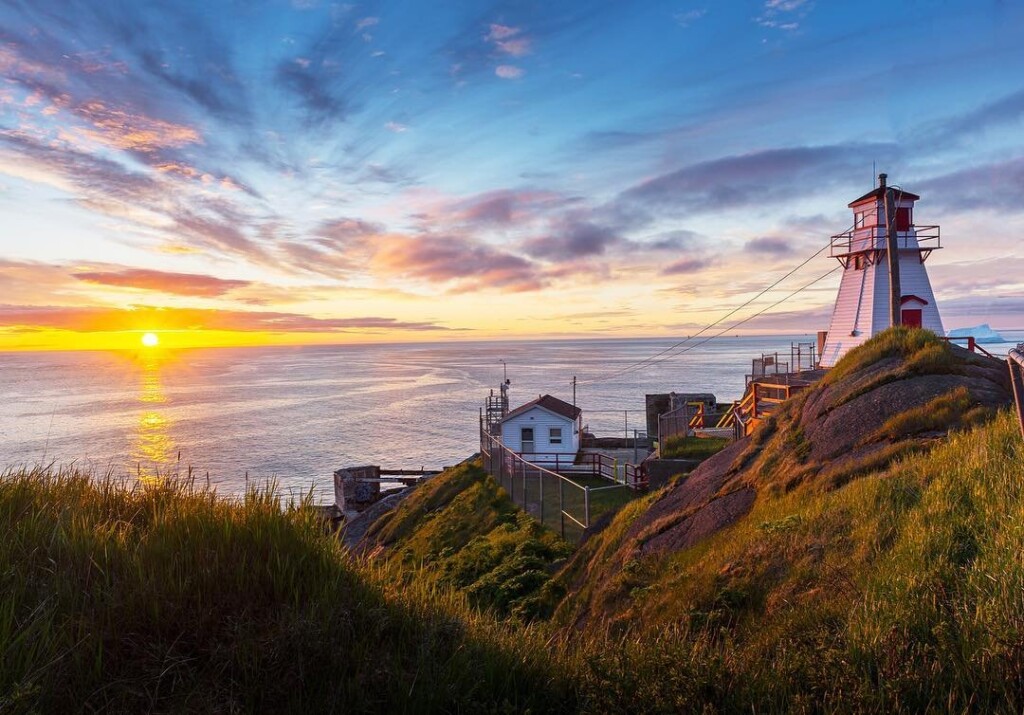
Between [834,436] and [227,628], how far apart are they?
904cm

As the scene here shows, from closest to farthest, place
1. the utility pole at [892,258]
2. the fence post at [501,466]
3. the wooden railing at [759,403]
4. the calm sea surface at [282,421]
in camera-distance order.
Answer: the utility pole at [892,258] → the wooden railing at [759,403] → the fence post at [501,466] → the calm sea surface at [282,421]

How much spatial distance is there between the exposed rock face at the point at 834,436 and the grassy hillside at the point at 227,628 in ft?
14.8

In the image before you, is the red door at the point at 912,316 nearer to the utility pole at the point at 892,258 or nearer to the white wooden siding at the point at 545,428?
the utility pole at the point at 892,258

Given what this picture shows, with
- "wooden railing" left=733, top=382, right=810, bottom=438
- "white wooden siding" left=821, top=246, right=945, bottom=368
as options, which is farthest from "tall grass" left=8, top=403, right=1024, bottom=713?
"white wooden siding" left=821, top=246, right=945, bottom=368

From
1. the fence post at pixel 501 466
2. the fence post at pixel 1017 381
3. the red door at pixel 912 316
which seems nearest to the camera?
the fence post at pixel 1017 381

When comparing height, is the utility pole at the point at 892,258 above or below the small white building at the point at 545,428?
above

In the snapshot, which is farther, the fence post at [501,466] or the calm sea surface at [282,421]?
the calm sea surface at [282,421]

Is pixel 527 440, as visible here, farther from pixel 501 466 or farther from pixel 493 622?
pixel 493 622

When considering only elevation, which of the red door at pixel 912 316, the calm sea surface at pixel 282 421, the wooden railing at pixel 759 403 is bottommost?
the calm sea surface at pixel 282 421

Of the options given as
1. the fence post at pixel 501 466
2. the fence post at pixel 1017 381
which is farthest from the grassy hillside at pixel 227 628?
the fence post at pixel 501 466

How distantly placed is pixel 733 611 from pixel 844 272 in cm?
2970

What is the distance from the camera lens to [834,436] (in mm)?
9391

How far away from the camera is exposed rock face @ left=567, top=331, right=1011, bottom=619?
8328mm

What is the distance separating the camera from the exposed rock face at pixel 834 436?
8.33m
